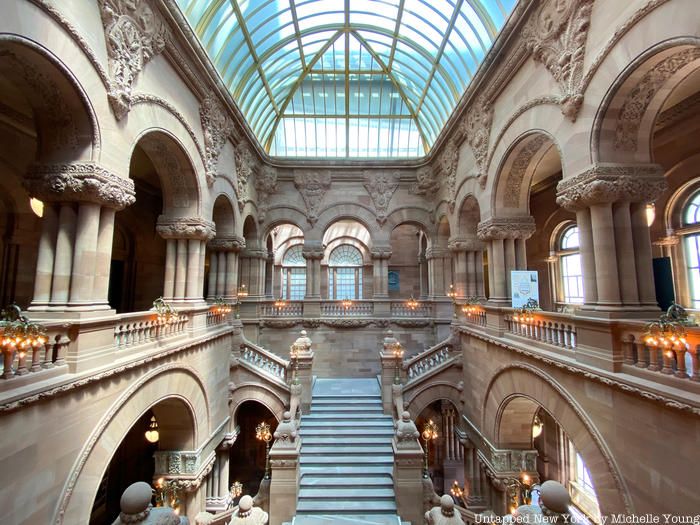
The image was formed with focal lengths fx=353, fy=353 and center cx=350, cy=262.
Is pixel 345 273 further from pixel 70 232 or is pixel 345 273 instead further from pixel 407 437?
pixel 70 232

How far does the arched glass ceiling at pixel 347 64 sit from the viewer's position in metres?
11.6

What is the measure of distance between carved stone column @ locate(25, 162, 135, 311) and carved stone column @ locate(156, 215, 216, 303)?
3545mm

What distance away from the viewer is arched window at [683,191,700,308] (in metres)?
10.2

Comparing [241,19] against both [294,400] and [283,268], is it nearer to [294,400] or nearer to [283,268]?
→ [294,400]

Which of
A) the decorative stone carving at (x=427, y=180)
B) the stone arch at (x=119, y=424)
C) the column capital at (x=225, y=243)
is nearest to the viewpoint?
the stone arch at (x=119, y=424)

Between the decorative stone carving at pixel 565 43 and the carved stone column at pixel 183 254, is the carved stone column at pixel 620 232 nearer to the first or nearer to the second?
the decorative stone carving at pixel 565 43

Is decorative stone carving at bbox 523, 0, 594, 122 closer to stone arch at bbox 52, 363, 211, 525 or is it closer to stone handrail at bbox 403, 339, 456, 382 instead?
stone handrail at bbox 403, 339, 456, 382

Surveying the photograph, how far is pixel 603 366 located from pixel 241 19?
538 inches

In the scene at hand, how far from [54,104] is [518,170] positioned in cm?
1098

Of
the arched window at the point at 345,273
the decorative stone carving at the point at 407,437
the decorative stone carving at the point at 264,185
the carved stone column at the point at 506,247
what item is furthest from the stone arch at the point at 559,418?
the arched window at the point at 345,273

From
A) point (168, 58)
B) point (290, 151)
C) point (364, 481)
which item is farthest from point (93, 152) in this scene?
point (290, 151)

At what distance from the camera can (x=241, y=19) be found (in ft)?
37.8

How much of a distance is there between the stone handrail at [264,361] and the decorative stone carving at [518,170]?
9.85 meters

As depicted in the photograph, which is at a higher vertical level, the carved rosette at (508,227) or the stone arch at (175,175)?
the stone arch at (175,175)
